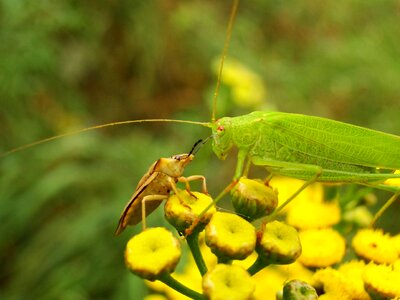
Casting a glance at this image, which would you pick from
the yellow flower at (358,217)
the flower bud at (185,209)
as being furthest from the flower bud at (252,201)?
the yellow flower at (358,217)

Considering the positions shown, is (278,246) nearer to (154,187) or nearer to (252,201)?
(252,201)

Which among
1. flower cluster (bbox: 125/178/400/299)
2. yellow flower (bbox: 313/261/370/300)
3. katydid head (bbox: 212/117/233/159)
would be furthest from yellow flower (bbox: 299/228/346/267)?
katydid head (bbox: 212/117/233/159)

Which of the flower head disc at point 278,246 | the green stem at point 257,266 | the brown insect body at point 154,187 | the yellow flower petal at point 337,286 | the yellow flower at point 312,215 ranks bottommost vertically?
the yellow flower petal at point 337,286

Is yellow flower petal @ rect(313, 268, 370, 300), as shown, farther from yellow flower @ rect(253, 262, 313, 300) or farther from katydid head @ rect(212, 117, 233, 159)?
katydid head @ rect(212, 117, 233, 159)

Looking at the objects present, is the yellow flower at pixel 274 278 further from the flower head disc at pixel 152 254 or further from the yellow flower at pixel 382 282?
the flower head disc at pixel 152 254

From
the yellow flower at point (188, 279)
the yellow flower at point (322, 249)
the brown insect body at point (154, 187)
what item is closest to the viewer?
the brown insect body at point (154, 187)

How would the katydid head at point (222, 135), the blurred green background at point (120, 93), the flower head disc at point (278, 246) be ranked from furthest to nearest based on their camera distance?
the blurred green background at point (120, 93) → the katydid head at point (222, 135) → the flower head disc at point (278, 246)
